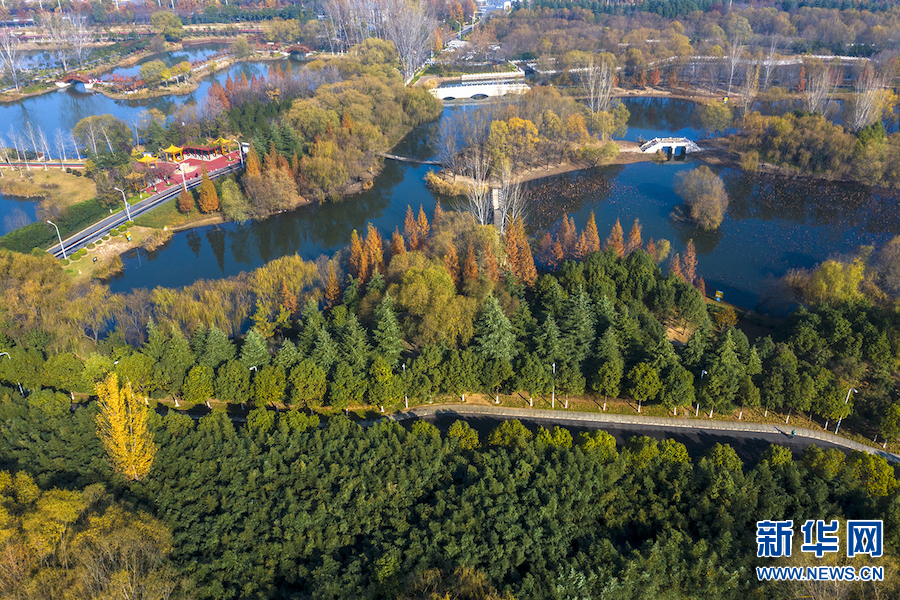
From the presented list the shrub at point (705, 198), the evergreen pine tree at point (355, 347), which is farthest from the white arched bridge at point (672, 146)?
the evergreen pine tree at point (355, 347)

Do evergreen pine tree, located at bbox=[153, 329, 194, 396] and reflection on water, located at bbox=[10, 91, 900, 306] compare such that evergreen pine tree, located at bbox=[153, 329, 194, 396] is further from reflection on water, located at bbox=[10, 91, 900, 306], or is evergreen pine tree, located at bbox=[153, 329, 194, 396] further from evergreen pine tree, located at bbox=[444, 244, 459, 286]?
reflection on water, located at bbox=[10, 91, 900, 306]

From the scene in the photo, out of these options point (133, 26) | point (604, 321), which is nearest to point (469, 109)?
point (604, 321)

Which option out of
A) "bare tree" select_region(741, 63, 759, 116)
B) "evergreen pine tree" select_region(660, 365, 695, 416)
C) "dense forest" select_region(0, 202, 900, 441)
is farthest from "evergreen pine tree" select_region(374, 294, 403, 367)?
"bare tree" select_region(741, 63, 759, 116)

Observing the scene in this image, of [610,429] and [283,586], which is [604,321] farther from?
[283,586]

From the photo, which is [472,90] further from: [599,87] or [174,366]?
[174,366]

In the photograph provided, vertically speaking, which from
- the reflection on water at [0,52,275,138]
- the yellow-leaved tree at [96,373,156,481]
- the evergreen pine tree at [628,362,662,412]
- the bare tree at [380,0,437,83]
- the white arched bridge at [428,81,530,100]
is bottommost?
the evergreen pine tree at [628,362,662,412]

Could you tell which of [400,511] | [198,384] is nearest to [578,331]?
[400,511]
